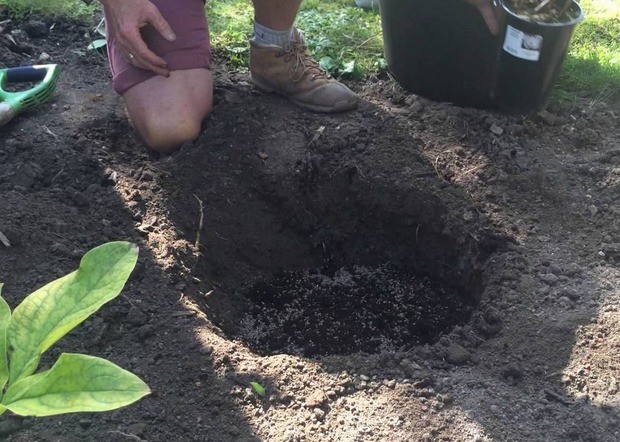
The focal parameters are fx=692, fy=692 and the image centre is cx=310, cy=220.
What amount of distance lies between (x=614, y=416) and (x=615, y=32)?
2.24 metres

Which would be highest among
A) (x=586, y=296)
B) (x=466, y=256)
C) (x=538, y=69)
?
(x=538, y=69)

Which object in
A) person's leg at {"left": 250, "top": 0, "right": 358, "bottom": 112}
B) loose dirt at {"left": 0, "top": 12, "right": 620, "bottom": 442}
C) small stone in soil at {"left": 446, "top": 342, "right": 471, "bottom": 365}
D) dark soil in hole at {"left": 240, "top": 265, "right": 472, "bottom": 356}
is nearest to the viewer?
loose dirt at {"left": 0, "top": 12, "right": 620, "bottom": 442}

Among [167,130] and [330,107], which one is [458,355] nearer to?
[330,107]

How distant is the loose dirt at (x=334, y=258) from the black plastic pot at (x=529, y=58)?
0.08m

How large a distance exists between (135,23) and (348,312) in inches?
47.8

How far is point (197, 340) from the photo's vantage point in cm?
180

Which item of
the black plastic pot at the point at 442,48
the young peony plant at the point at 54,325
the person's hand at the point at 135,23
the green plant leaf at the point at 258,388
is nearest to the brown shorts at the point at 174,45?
the person's hand at the point at 135,23

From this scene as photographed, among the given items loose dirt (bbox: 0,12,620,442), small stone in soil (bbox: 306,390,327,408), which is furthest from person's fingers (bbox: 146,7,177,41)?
small stone in soil (bbox: 306,390,327,408)

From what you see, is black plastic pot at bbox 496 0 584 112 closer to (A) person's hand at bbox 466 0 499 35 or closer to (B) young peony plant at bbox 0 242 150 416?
(A) person's hand at bbox 466 0 499 35

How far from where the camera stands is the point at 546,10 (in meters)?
2.56

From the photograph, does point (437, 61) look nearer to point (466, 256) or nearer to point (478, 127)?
point (478, 127)

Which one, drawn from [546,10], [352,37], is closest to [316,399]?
[546,10]

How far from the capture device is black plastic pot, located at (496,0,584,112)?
2439 millimetres

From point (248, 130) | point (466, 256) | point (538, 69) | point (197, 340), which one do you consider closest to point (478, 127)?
point (538, 69)
